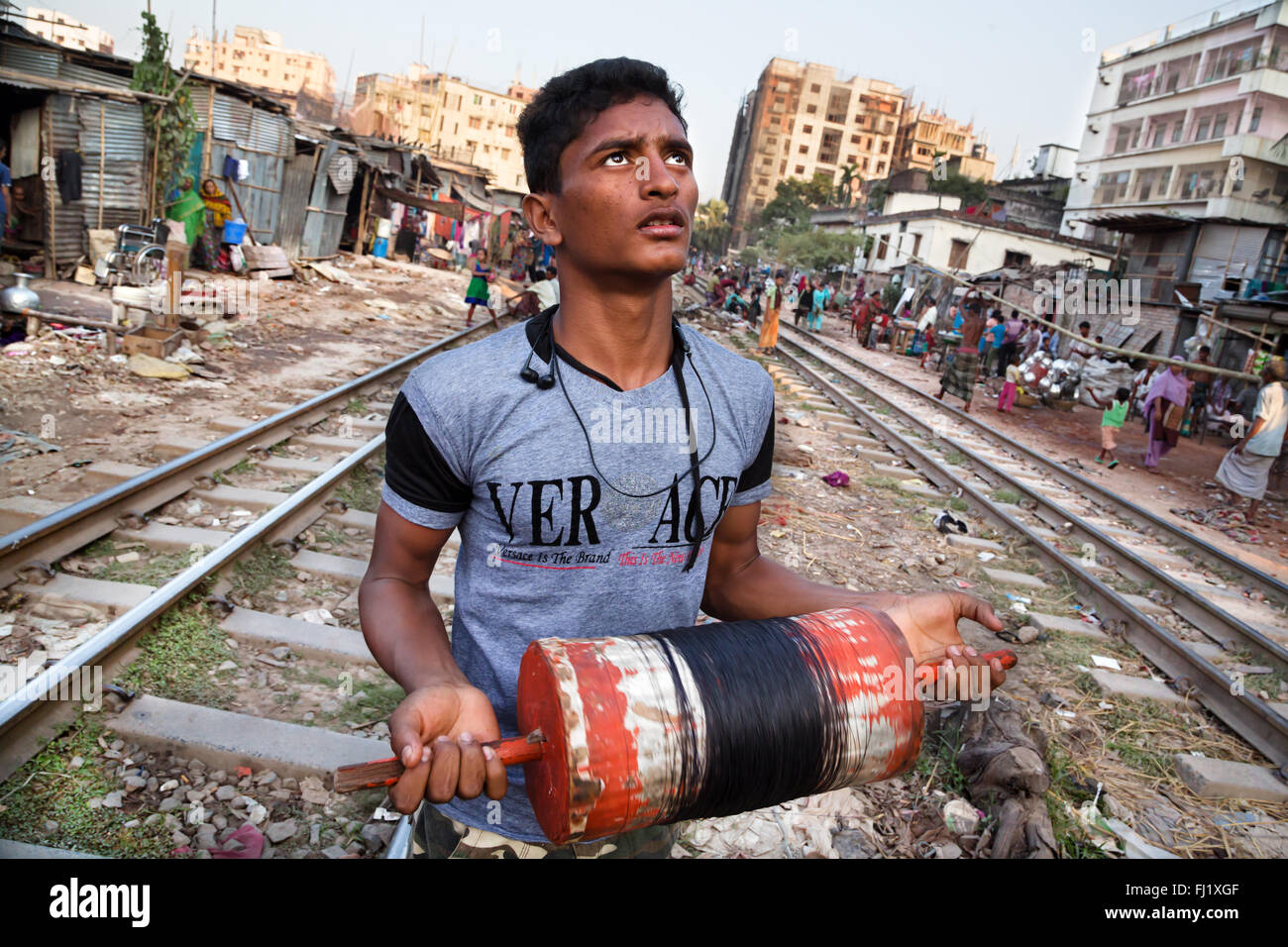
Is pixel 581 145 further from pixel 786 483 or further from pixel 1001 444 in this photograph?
pixel 1001 444

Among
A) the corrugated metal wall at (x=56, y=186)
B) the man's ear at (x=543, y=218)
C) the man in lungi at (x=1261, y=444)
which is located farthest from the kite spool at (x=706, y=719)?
the corrugated metal wall at (x=56, y=186)

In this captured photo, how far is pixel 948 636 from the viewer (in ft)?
5.37

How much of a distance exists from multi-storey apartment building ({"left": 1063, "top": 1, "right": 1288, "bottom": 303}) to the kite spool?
2847 centimetres

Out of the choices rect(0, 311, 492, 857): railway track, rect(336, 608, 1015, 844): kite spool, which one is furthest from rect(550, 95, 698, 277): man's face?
rect(0, 311, 492, 857): railway track

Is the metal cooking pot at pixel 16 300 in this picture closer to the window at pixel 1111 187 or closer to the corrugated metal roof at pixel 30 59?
the corrugated metal roof at pixel 30 59

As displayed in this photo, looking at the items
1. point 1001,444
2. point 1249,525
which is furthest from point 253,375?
point 1249,525

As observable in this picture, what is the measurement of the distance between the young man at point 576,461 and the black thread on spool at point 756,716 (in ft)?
0.74

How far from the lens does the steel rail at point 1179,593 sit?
6316mm

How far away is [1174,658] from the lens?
5934mm

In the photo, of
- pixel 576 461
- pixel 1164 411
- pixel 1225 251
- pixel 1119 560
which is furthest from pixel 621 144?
pixel 1225 251

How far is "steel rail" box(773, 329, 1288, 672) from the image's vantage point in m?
6.32

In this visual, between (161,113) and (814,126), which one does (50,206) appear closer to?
(161,113)

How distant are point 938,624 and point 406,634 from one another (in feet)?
3.41

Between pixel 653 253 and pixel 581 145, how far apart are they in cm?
27
